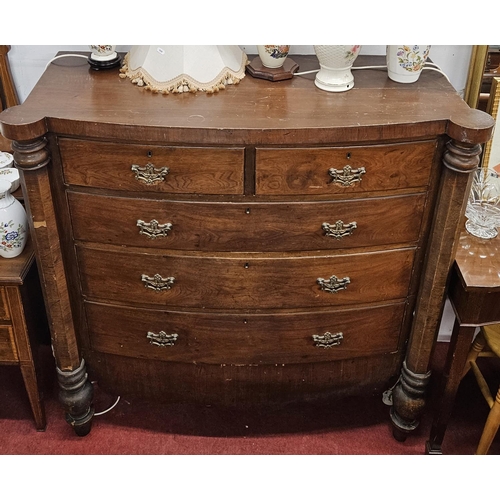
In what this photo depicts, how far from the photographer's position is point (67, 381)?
214 cm

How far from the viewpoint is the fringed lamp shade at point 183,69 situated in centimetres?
188

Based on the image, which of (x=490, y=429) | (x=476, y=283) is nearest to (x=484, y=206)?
(x=476, y=283)

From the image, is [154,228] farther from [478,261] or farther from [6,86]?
[478,261]

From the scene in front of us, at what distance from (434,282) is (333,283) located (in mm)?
286

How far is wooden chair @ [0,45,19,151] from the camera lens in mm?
2182

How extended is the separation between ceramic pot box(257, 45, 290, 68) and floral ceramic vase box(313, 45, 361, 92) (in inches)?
3.8

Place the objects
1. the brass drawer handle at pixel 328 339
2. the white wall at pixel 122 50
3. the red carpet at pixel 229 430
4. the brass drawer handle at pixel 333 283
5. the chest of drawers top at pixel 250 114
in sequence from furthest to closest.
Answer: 1. the red carpet at pixel 229 430
2. the white wall at pixel 122 50
3. the brass drawer handle at pixel 328 339
4. the brass drawer handle at pixel 333 283
5. the chest of drawers top at pixel 250 114

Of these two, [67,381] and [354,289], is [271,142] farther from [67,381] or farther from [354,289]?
[67,381]

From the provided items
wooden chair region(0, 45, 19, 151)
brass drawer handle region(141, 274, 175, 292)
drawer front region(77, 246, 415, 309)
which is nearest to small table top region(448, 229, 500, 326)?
drawer front region(77, 246, 415, 309)

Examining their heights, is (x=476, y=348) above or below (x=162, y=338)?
below

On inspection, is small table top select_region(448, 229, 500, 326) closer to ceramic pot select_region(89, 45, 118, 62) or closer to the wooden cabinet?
the wooden cabinet

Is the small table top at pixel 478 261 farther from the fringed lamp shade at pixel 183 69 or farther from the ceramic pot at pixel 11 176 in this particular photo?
the ceramic pot at pixel 11 176

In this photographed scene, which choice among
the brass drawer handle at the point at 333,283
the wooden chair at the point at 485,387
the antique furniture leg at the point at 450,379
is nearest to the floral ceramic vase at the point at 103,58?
the brass drawer handle at the point at 333,283

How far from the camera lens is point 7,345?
2.14m
